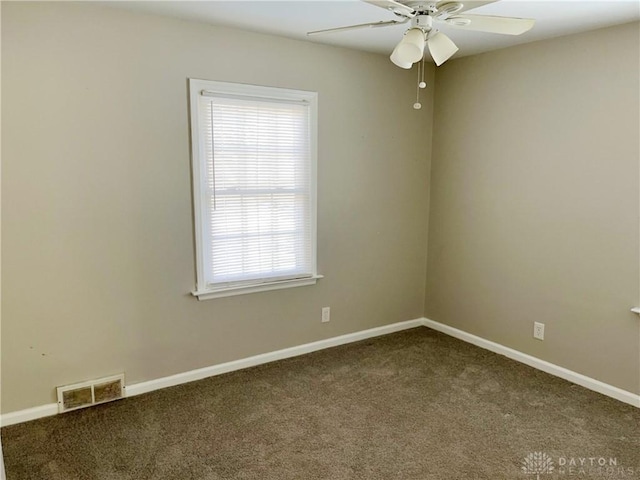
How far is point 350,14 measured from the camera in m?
2.60

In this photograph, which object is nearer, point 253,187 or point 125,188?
point 125,188

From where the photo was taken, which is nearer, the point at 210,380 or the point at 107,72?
the point at 107,72

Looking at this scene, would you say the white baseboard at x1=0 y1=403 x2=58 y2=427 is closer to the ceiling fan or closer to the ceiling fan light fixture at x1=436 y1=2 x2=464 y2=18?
the ceiling fan

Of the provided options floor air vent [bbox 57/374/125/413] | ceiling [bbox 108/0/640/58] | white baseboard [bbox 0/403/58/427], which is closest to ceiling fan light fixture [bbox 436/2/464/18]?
ceiling [bbox 108/0/640/58]

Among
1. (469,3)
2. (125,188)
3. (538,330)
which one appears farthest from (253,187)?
(538,330)

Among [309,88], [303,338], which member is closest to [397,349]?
[303,338]

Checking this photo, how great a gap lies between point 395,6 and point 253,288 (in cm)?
209

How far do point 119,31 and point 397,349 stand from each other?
2.89 m

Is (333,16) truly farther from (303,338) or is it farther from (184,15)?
(303,338)

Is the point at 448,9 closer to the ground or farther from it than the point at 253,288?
farther from it

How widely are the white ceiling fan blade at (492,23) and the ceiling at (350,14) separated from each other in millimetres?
564

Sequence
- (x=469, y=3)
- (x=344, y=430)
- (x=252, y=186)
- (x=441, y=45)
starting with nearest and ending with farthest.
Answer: (x=469, y=3)
(x=441, y=45)
(x=344, y=430)
(x=252, y=186)

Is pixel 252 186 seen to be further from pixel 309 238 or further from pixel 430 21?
pixel 430 21

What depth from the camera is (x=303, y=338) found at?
11.7 ft
